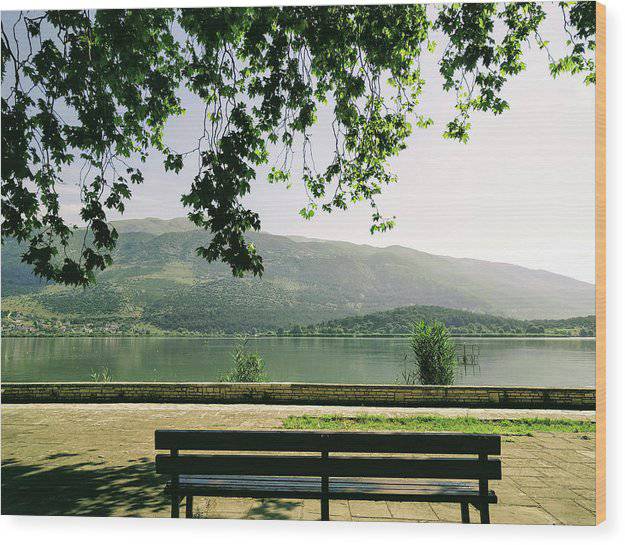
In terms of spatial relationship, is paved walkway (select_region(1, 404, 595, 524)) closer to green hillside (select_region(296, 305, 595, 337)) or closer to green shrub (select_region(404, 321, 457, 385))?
green shrub (select_region(404, 321, 457, 385))

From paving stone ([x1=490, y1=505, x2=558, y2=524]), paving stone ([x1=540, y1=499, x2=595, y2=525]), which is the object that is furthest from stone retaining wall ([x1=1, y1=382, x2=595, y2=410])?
paving stone ([x1=490, y1=505, x2=558, y2=524])

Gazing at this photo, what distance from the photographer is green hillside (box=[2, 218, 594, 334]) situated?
48.5 metres

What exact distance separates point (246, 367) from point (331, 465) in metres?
7.03

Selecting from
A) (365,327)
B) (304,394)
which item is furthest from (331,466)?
(365,327)

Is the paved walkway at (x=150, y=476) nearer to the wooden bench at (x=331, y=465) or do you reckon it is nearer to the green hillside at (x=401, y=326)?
the wooden bench at (x=331, y=465)

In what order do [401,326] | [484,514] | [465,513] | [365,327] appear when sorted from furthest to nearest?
[365,327] < [401,326] < [465,513] < [484,514]

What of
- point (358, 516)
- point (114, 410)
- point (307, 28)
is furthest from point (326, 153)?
point (114, 410)

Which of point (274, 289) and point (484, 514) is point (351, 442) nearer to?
point (484, 514)

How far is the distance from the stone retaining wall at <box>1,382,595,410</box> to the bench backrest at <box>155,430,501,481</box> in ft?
14.3

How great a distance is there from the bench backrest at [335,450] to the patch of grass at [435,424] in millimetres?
2850

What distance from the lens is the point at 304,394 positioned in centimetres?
688

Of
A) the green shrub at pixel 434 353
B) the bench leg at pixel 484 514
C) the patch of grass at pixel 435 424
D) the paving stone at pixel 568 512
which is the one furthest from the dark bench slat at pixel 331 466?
the green shrub at pixel 434 353

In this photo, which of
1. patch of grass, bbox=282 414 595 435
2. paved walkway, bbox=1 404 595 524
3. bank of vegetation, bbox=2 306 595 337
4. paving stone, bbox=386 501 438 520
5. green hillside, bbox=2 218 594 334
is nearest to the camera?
paving stone, bbox=386 501 438 520

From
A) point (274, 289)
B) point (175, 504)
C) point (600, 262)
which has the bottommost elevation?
point (175, 504)
